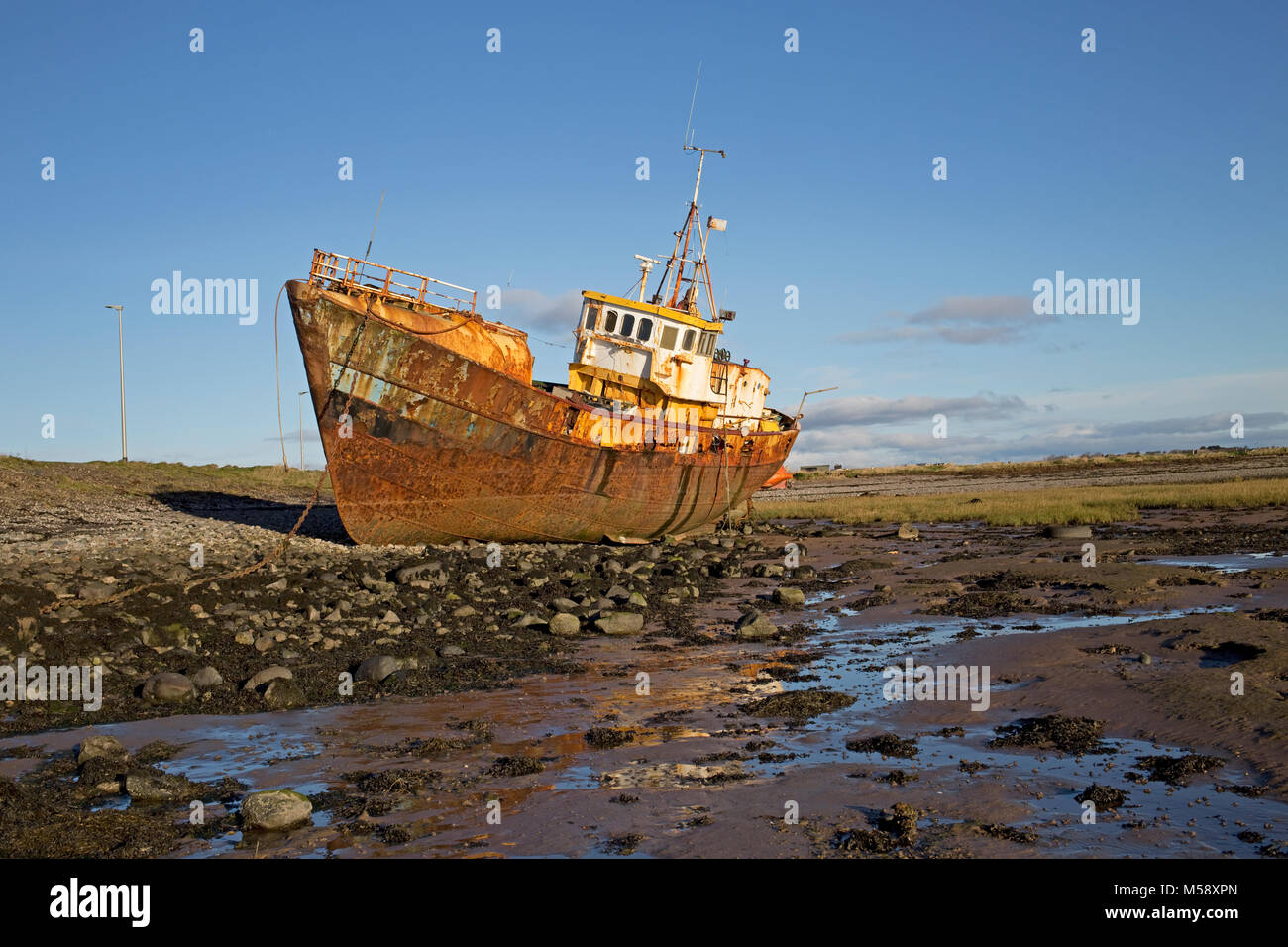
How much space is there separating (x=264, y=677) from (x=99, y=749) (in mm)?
2343

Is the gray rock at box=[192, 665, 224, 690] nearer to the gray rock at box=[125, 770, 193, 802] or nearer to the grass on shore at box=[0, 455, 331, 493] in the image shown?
the gray rock at box=[125, 770, 193, 802]

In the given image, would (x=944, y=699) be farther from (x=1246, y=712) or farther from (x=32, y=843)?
(x=32, y=843)

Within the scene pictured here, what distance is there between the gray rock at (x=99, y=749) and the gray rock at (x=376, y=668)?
2.85m

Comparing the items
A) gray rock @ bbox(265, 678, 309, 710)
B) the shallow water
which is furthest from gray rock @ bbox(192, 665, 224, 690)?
the shallow water

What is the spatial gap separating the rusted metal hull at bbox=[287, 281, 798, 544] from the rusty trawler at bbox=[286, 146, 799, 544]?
0.03 m

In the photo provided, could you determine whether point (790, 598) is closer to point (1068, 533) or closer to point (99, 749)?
point (99, 749)

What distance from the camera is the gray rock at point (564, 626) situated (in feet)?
40.9

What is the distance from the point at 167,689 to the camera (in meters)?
8.84

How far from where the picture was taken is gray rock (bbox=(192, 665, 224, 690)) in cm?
911

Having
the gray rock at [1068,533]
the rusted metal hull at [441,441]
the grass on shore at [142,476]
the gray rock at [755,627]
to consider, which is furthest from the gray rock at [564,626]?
the grass on shore at [142,476]

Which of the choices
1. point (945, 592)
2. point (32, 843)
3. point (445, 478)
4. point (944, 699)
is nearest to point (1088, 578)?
point (945, 592)

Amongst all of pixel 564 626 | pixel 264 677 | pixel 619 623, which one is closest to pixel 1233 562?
pixel 619 623

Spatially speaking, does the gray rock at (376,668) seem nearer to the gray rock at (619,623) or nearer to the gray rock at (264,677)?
the gray rock at (264,677)

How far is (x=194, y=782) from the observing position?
6.48m
